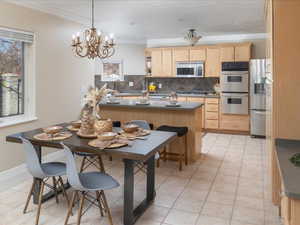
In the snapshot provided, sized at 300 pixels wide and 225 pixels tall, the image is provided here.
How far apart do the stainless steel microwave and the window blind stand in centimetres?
416

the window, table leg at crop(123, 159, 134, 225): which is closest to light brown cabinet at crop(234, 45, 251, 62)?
the window

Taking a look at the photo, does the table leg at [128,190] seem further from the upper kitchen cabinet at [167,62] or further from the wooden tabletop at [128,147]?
the upper kitchen cabinet at [167,62]

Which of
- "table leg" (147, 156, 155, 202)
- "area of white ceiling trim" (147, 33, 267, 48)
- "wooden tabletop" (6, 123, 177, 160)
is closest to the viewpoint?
"wooden tabletop" (6, 123, 177, 160)

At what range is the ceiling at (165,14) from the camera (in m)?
4.05

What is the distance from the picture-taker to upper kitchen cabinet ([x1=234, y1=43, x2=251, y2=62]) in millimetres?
6571

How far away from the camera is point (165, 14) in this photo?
4750 millimetres

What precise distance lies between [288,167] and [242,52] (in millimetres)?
5370

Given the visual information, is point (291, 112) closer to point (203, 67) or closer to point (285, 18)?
point (285, 18)

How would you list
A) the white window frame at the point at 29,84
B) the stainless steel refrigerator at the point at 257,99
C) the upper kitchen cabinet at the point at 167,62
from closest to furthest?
the white window frame at the point at 29,84 → the stainless steel refrigerator at the point at 257,99 → the upper kitchen cabinet at the point at 167,62

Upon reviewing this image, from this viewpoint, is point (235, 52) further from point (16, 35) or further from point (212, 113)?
point (16, 35)

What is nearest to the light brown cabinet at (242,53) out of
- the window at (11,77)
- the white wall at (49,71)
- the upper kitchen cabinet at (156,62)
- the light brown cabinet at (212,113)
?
the light brown cabinet at (212,113)

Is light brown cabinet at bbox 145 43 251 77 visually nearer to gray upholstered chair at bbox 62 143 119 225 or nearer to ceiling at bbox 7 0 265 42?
ceiling at bbox 7 0 265 42

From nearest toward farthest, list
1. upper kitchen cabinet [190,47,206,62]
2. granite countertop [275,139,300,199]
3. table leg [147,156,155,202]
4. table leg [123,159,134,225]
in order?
granite countertop [275,139,300,199] < table leg [123,159,134,225] < table leg [147,156,155,202] < upper kitchen cabinet [190,47,206,62]

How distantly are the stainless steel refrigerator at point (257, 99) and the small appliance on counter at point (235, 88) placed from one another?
0.26 m
